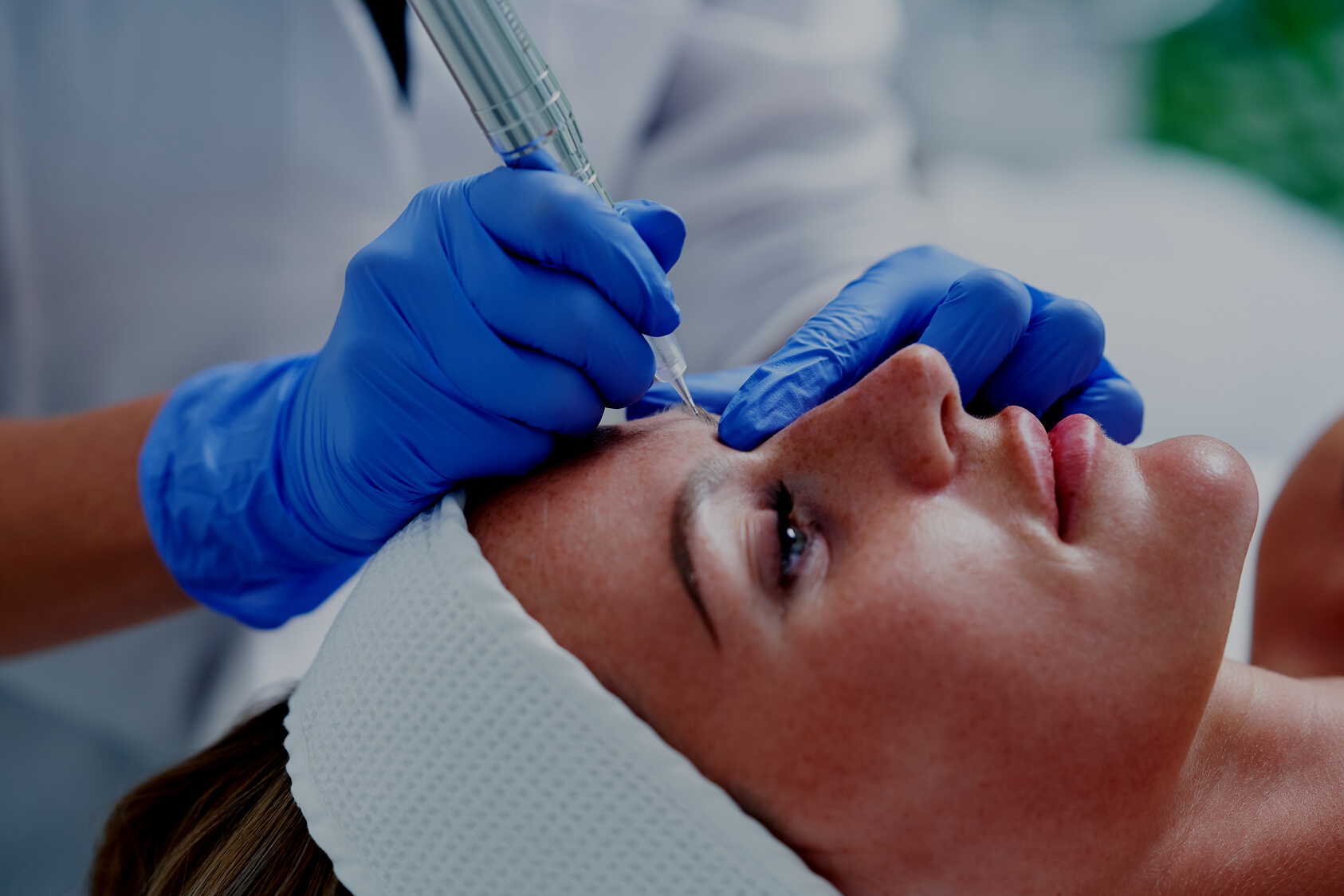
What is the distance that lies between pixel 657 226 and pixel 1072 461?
0.48 metres

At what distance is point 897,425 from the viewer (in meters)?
0.87

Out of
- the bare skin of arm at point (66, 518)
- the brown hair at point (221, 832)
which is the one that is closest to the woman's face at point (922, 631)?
the brown hair at point (221, 832)

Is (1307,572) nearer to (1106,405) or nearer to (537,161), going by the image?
(1106,405)

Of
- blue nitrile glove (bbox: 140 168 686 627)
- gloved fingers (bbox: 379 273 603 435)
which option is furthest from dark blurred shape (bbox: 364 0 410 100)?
gloved fingers (bbox: 379 273 603 435)

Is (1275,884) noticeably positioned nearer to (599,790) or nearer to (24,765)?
(599,790)

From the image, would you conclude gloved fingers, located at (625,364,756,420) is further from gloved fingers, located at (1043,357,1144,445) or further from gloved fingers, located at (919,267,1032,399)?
gloved fingers, located at (1043,357,1144,445)

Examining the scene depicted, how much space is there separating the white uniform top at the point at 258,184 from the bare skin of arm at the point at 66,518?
26cm

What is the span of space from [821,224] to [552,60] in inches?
19.9

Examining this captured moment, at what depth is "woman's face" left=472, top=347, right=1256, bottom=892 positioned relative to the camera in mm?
794

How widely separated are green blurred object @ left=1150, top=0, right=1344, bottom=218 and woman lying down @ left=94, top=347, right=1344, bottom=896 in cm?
264

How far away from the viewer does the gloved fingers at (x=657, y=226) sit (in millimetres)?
1005

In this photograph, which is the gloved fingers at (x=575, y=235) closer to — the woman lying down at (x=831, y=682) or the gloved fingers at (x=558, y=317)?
the gloved fingers at (x=558, y=317)

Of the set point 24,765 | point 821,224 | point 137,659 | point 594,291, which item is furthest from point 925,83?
point 24,765

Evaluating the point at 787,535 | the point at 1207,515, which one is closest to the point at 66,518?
the point at 787,535
